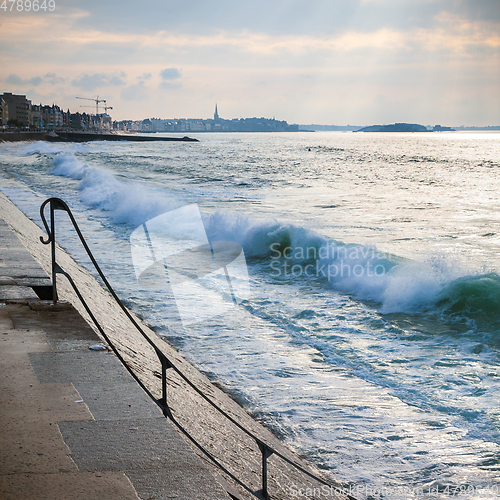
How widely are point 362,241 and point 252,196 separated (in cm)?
1331

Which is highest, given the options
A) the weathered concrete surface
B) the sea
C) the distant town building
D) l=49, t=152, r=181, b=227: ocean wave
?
the distant town building

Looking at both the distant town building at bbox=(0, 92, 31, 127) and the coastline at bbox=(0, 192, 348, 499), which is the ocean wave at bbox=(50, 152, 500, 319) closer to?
the coastline at bbox=(0, 192, 348, 499)

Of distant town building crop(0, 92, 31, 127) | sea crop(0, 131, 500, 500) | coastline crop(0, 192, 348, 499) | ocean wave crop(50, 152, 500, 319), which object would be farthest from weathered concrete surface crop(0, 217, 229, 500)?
distant town building crop(0, 92, 31, 127)

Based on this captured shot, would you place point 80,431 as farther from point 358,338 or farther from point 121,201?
point 121,201

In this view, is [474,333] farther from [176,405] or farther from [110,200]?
[110,200]

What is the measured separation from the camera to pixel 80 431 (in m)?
2.92

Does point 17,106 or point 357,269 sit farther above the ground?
point 17,106

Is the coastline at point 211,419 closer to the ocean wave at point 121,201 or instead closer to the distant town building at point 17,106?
the ocean wave at point 121,201

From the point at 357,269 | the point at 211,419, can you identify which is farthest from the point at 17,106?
the point at 211,419

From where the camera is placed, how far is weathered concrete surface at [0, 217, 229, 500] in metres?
2.44

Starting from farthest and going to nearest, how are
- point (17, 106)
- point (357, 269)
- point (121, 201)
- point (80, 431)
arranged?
point (17, 106)
point (121, 201)
point (357, 269)
point (80, 431)

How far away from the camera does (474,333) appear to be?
7621 mm

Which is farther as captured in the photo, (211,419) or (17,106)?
(17,106)

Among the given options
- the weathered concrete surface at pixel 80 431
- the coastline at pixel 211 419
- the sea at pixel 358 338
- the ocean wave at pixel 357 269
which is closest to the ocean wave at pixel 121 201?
the ocean wave at pixel 357 269
